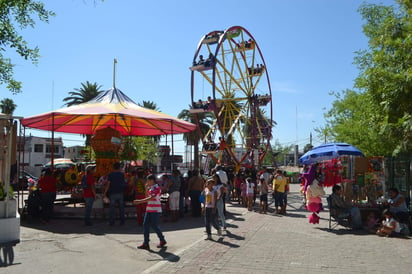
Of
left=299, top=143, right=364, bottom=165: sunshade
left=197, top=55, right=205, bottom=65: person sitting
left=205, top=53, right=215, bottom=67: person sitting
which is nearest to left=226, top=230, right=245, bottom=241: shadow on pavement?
left=299, top=143, right=364, bottom=165: sunshade

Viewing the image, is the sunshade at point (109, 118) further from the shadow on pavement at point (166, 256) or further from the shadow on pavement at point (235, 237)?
the shadow on pavement at point (166, 256)

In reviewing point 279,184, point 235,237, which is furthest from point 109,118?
point 235,237

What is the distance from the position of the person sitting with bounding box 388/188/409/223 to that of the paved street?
2.98ft

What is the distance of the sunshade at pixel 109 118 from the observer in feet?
40.5

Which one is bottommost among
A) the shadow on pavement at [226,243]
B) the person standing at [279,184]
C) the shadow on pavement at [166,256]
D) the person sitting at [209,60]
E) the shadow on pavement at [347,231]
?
the shadow on pavement at [347,231]

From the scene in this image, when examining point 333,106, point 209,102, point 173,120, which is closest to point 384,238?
point 173,120

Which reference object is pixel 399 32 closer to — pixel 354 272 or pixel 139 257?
pixel 354 272

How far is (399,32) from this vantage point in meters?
11.2

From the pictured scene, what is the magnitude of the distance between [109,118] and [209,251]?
12.0m

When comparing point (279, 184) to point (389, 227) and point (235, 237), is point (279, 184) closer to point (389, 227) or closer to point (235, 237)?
point (389, 227)

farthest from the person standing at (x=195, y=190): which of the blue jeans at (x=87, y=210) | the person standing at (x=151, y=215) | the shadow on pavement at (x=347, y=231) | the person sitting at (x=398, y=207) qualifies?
the person sitting at (x=398, y=207)

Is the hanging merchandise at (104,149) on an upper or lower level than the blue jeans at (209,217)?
upper

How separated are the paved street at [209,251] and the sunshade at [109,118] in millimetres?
3775

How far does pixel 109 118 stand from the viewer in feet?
58.0
